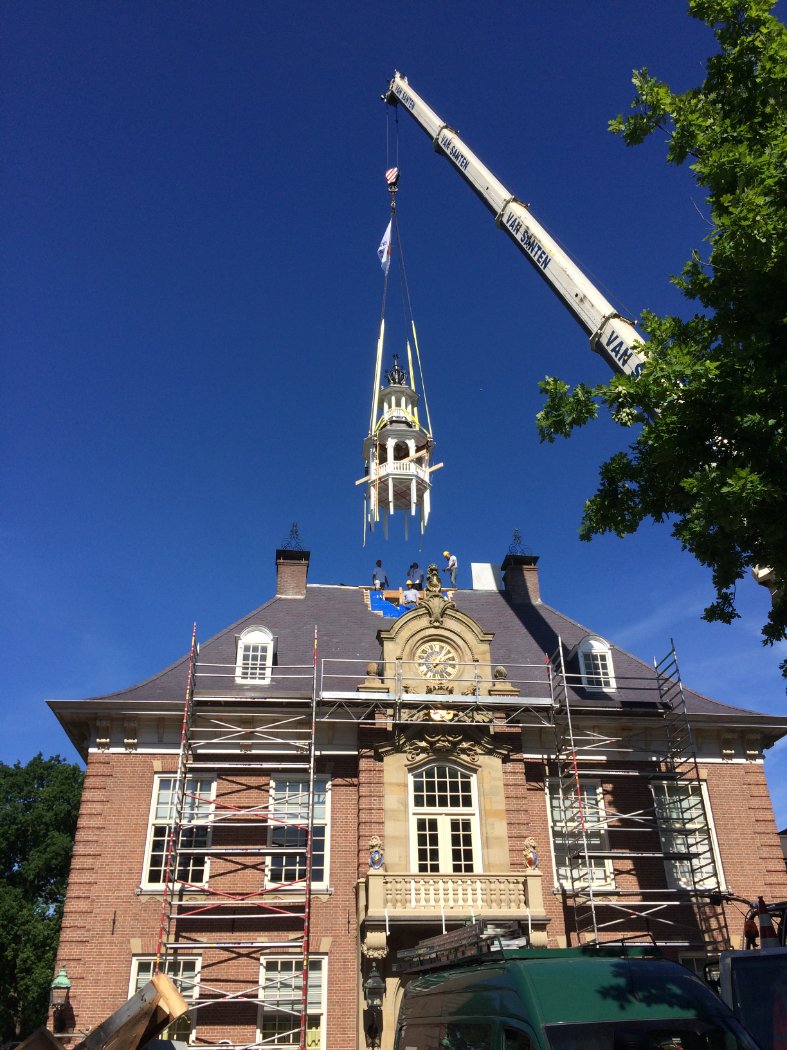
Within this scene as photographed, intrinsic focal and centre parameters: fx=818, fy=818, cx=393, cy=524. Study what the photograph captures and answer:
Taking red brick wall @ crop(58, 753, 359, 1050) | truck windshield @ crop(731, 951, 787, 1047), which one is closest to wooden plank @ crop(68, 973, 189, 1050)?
truck windshield @ crop(731, 951, 787, 1047)

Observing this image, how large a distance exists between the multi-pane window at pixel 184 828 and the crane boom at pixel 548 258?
14728 mm

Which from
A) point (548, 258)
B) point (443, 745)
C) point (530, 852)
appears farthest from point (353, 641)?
point (548, 258)

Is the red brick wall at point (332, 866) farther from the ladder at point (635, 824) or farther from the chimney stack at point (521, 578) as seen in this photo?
the chimney stack at point (521, 578)

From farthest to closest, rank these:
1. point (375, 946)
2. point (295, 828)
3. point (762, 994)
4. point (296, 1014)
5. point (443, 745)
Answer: point (443, 745)
point (295, 828)
point (375, 946)
point (296, 1014)
point (762, 994)

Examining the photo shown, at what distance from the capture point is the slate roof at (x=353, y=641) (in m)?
22.6

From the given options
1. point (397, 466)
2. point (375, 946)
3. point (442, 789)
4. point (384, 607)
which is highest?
point (397, 466)

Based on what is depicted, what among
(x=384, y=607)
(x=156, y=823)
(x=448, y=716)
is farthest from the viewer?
(x=384, y=607)

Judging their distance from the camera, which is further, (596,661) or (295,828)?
(596,661)

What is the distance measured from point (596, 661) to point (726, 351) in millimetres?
14375

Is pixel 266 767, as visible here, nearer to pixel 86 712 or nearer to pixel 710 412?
pixel 86 712

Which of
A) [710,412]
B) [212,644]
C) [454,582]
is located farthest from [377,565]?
[710,412]

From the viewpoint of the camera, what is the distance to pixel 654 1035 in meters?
7.16

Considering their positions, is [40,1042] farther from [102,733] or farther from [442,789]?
[442,789]

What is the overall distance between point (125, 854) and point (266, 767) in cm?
387
